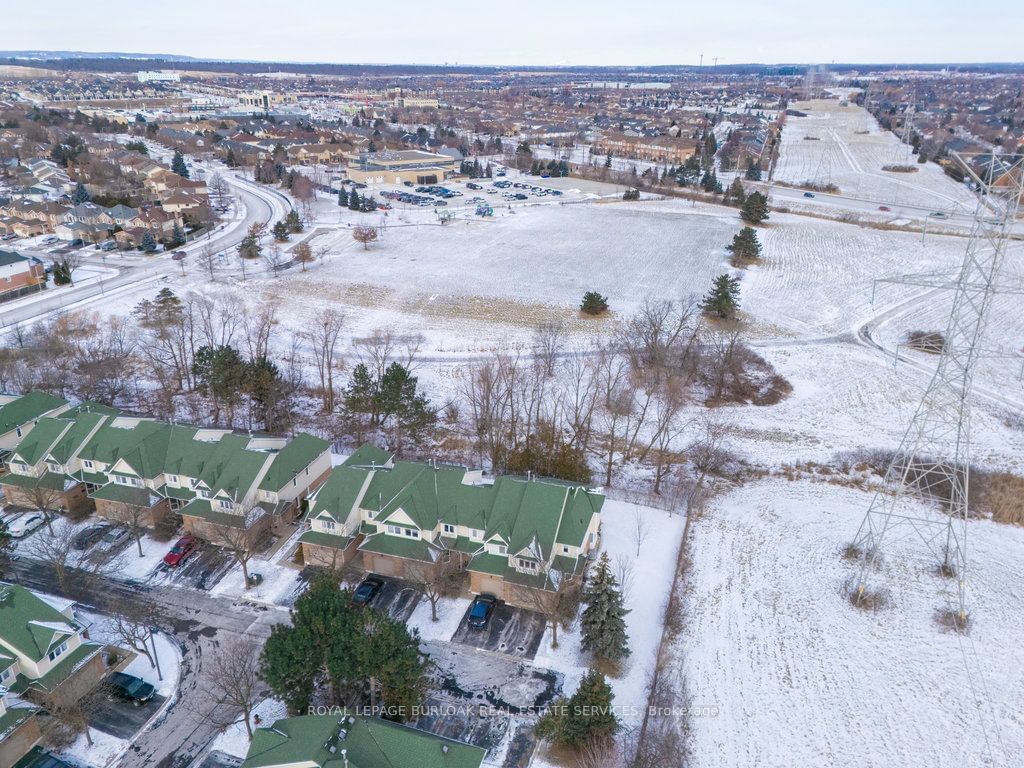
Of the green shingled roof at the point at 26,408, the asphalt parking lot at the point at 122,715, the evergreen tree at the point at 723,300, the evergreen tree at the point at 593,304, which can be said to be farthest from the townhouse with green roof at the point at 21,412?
the evergreen tree at the point at 723,300

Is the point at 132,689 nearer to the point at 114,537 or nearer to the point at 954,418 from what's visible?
the point at 114,537

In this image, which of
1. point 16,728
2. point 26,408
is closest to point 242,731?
point 16,728

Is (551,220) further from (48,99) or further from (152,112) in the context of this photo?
(48,99)

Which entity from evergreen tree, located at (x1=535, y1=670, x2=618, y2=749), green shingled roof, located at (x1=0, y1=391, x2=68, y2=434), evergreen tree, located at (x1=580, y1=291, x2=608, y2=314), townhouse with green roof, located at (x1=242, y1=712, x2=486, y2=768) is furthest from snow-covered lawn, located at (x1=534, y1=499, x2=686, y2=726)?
green shingled roof, located at (x1=0, y1=391, x2=68, y2=434)

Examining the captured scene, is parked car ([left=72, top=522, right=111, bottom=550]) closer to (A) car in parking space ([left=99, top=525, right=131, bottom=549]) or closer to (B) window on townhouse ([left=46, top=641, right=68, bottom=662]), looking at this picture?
(A) car in parking space ([left=99, top=525, right=131, bottom=549])

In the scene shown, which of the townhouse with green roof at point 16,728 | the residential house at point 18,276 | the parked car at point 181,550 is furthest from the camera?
the residential house at point 18,276

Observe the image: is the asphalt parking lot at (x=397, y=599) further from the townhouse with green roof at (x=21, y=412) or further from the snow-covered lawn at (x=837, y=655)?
the townhouse with green roof at (x=21, y=412)

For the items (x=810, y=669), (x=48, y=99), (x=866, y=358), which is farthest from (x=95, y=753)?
(x=48, y=99)
